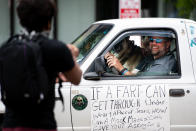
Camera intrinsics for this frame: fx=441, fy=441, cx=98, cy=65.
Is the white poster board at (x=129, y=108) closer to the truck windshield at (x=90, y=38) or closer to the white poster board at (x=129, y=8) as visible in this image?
the truck windshield at (x=90, y=38)

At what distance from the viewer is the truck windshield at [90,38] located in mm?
4383

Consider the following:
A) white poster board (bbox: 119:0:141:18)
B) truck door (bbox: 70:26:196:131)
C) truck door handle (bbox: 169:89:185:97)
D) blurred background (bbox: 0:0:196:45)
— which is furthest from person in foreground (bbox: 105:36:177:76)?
blurred background (bbox: 0:0:196:45)


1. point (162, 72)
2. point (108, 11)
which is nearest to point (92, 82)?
point (162, 72)

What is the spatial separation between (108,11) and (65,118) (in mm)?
7879

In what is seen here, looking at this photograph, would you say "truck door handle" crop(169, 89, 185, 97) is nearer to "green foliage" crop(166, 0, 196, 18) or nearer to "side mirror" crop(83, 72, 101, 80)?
"side mirror" crop(83, 72, 101, 80)

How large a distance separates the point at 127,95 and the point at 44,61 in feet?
5.74

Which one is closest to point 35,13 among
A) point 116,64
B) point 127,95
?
point 127,95

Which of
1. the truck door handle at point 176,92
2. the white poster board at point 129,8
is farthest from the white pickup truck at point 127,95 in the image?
the white poster board at point 129,8

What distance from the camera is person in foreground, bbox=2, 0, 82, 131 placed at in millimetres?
2559

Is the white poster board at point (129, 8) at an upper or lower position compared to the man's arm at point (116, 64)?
upper

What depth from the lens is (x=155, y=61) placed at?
445 cm

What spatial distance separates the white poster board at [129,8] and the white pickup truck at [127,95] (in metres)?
2.65

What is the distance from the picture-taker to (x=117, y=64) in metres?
4.41

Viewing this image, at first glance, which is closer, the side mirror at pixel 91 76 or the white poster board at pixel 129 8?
the side mirror at pixel 91 76
